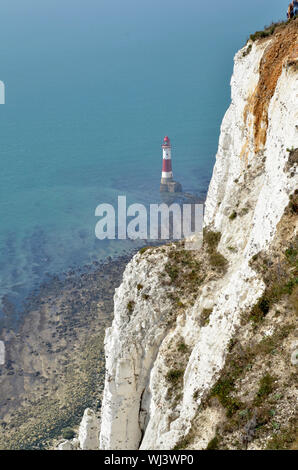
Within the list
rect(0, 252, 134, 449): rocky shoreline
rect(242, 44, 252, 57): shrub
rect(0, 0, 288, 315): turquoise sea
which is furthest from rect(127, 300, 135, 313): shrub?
rect(0, 0, 288, 315): turquoise sea

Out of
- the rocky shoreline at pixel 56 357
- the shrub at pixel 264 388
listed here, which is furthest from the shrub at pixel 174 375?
the rocky shoreline at pixel 56 357

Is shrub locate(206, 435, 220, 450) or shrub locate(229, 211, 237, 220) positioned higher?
shrub locate(229, 211, 237, 220)

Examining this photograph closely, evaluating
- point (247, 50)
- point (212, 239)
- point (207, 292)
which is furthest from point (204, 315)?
point (247, 50)

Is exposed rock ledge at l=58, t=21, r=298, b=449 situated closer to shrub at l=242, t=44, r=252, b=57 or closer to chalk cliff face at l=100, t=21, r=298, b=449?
chalk cliff face at l=100, t=21, r=298, b=449

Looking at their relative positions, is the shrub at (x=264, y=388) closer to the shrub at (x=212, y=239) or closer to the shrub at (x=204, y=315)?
the shrub at (x=204, y=315)

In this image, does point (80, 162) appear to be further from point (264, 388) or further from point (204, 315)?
point (264, 388)
